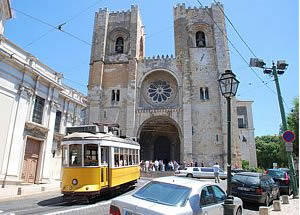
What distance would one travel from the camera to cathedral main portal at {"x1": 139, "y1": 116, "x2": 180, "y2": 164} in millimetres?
31984

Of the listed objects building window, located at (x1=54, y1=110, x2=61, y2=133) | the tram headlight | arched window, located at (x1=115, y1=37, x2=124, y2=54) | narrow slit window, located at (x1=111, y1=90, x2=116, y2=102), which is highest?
arched window, located at (x1=115, y1=37, x2=124, y2=54)

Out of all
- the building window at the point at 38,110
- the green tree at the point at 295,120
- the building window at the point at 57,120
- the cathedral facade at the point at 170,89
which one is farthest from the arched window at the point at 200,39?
the building window at the point at 38,110

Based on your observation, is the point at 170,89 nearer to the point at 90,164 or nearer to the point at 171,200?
the point at 90,164

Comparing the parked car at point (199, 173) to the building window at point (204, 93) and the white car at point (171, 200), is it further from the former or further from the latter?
the white car at point (171, 200)

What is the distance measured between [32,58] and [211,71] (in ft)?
71.7

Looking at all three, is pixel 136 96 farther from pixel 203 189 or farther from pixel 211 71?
pixel 203 189

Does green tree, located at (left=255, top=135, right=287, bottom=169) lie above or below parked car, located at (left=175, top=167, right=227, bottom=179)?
above

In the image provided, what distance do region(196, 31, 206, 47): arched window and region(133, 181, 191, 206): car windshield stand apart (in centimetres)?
3067

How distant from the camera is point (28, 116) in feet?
49.1

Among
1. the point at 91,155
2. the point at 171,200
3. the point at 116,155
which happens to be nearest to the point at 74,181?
the point at 91,155

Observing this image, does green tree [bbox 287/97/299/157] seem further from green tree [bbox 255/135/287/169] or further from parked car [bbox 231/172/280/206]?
green tree [bbox 255/135/287/169]

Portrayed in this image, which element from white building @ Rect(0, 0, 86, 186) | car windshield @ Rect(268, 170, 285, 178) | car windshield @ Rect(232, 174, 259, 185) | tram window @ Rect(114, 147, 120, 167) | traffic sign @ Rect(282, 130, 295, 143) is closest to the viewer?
car windshield @ Rect(232, 174, 259, 185)

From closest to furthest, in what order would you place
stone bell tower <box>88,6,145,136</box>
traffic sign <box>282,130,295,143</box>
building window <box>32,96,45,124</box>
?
traffic sign <box>282,130,295,143</box> < building window <box>32,96,45,124</box> < stone bell tower <box>88,6,145,136</box>

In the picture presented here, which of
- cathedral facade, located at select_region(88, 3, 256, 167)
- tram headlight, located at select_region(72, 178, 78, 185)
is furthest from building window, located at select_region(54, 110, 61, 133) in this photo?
cathedral facade, located at select_region(88, 3, 256, 167)
